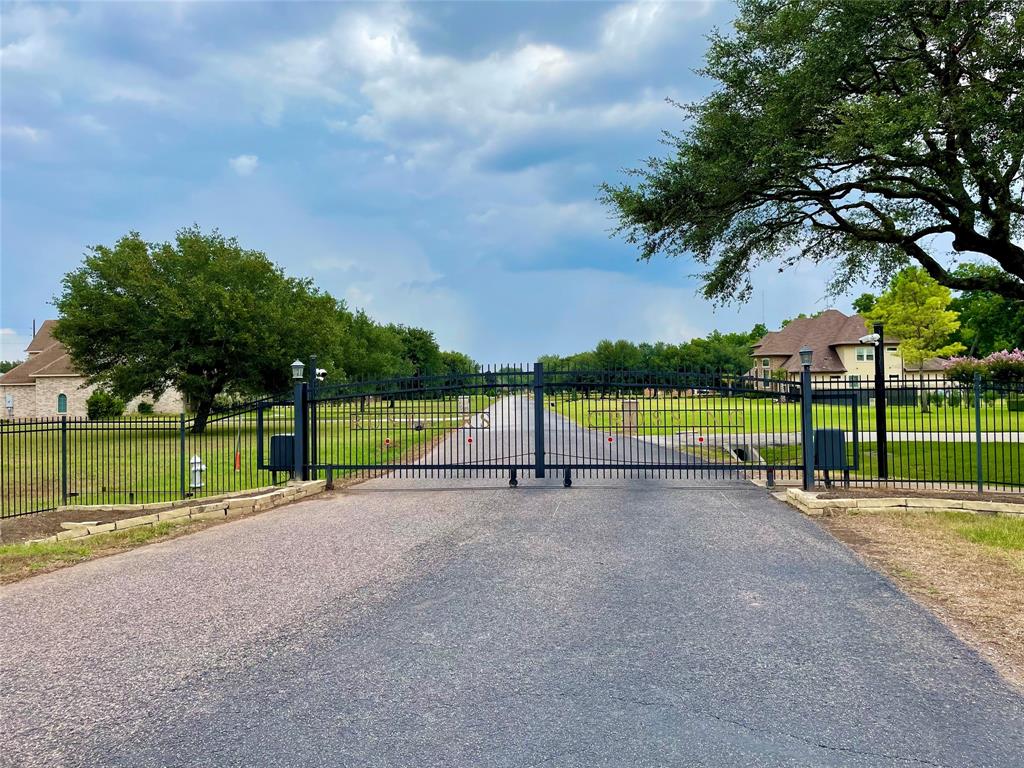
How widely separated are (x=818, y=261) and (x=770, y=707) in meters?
17.8

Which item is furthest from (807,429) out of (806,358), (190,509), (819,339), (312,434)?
(819,339)

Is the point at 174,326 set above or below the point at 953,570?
above

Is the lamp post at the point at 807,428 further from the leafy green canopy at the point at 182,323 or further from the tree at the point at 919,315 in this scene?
the tree at the point at 919,315

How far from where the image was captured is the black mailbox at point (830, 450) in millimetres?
12445

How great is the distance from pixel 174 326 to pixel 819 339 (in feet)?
195

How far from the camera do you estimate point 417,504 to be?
11609 millimetres

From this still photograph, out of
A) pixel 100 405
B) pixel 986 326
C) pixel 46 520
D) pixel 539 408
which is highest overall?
pixel 986 326

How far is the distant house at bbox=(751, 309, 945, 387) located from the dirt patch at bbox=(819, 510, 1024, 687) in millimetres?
52288

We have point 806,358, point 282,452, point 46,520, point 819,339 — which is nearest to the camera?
point 46,520

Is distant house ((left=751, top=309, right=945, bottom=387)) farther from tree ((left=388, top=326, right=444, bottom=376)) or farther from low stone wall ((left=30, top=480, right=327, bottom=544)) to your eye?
low stone wall ((left=30, top=480, right=327, bottom=544))

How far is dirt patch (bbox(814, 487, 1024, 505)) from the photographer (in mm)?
10812

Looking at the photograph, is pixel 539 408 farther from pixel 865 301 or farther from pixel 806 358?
pixel 865 301

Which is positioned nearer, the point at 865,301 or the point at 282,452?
the point at 282,452

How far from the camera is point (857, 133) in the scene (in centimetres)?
1309
